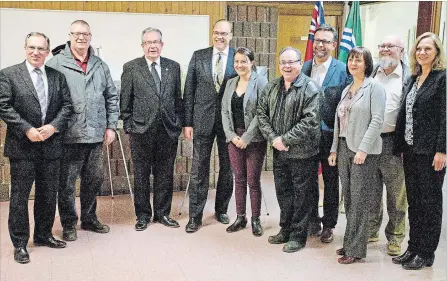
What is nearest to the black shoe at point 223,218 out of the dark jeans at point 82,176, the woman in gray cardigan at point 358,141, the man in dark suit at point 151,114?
the man in dark suit at point 151,114

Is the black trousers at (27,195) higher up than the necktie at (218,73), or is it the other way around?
the necktie at (218,73)

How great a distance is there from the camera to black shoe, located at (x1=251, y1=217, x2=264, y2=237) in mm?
3803

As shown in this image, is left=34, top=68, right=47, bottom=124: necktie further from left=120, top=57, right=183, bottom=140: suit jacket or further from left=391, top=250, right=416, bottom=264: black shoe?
left=391, top=250, right=416, bottom=264: black shoe

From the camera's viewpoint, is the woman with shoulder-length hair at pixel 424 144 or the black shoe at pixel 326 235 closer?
the woman with shoulder-length hair at pixel 424 144

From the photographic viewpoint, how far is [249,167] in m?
3.72

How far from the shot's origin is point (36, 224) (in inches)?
137

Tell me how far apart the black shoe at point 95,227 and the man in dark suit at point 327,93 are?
1561mm

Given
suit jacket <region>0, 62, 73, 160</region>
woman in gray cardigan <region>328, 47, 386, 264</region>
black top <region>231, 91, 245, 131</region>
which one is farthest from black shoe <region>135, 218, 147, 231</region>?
woman in gray cardigan <region>328, 47, 386, 264</region>

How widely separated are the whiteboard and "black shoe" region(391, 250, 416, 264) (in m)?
2.84

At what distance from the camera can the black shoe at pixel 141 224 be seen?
3883mm

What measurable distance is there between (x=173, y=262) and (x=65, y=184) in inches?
38.7

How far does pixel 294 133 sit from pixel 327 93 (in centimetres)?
44

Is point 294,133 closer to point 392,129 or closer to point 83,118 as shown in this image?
point 392,129

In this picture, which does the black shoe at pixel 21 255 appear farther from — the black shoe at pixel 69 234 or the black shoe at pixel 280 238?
the black shoe at pixel 280 238
